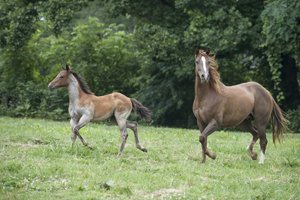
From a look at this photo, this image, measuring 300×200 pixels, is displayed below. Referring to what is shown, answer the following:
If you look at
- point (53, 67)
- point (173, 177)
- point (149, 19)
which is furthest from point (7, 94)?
point (173, 177)

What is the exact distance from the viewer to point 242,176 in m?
10.9

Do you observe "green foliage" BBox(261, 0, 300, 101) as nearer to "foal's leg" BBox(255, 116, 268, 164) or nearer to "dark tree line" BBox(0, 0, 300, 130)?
"dark tree line" BBox(0, 0, 300, 130)

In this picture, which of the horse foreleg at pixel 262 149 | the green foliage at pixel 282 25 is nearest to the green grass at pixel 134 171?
the horse foreleg at pixel 262 149

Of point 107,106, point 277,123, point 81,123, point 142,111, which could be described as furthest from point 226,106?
point 81,123

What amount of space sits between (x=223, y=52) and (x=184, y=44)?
1.54 meters

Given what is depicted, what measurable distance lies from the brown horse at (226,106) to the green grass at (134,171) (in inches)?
25.1

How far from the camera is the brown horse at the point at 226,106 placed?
1222 cm

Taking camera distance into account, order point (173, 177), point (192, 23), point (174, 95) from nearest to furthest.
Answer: point (173, 177)
point (192, 23)
point (174, 95)

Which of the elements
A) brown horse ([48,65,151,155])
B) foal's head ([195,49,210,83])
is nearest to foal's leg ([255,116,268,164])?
foal's head ([195,49,210,83])

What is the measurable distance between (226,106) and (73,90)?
3.22 m

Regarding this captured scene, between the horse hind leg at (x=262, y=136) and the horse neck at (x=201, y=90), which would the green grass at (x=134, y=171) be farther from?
the horse neck at (x=201, y=90)

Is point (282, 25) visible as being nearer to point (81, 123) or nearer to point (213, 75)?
point (213, 75)

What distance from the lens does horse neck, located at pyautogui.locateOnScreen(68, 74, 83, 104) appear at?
12.9 m

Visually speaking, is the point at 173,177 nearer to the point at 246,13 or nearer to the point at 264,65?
the point at 246,13
